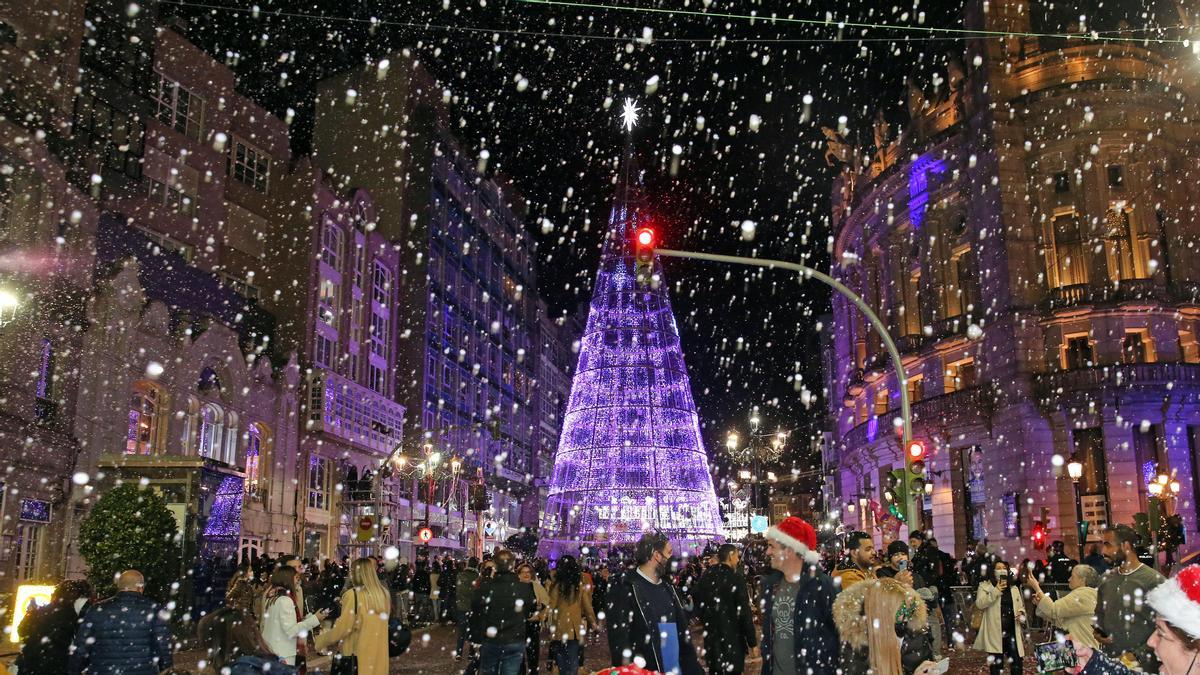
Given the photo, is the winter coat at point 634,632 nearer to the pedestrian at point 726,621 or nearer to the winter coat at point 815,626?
the winter coat at point 815,626


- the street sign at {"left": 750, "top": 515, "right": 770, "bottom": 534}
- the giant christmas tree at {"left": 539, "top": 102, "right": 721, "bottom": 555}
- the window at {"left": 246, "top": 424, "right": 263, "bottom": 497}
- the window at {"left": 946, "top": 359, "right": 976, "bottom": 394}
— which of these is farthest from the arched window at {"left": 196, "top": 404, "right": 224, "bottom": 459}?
the street sign at {"left": 750, "top": 515, "right": 770, "bottom": 534}

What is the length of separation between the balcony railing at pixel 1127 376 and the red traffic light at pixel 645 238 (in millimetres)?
29608

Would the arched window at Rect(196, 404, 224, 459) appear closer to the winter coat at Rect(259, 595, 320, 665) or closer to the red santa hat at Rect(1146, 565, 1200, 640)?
the winter coat at Rect(259, 595, 320, 665)

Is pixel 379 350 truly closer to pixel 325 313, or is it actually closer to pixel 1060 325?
pixel 325 313

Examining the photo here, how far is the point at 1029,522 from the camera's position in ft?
127

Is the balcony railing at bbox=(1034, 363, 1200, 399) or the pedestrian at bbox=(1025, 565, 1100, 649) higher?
the balcony railing at bbox=(1034, 363, 1200, 399)

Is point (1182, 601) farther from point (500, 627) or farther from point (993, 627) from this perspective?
point (993, 627)

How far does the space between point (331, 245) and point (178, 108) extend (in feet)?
30.2

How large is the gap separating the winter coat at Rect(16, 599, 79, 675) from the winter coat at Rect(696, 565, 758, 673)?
5894 millimetres

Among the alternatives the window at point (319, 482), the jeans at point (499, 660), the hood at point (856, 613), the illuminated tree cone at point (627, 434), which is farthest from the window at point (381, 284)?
the hood at point (856, 613)

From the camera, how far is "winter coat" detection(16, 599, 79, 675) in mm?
9055

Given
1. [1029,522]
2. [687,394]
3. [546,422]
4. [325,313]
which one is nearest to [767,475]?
[546,422]

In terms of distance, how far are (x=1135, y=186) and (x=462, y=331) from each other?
125 feet

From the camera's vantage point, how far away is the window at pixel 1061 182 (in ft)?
140
